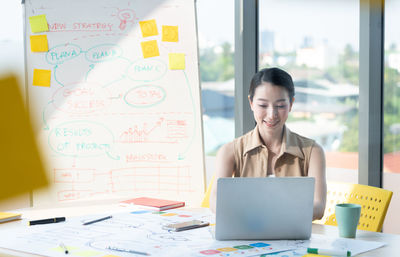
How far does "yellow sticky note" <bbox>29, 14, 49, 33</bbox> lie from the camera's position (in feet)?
9.91

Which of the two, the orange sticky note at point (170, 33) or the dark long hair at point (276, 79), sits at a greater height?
the orange sticky note at point (170, 33)

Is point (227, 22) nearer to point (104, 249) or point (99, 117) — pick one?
point (99, 117)

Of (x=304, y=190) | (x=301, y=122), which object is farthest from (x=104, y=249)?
(x=301, y=122)

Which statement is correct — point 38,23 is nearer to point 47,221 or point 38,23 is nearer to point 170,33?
point 170,33

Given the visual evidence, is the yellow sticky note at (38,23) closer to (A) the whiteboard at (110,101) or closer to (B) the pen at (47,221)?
(A) the whiteboard at (110,101)

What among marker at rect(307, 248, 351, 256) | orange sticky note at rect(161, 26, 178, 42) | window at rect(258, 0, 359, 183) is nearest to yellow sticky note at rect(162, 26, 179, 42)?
orange sticky note at rect(161, 26, 178, 42)

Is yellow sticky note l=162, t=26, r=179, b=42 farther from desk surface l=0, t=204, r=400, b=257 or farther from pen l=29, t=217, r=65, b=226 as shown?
pen l=29, t=217, r=65, b=226

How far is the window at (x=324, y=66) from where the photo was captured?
2795 mm

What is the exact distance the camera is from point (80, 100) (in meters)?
3.04

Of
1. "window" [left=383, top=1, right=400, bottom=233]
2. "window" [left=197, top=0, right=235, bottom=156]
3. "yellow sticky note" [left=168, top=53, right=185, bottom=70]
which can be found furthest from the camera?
"window" [left=197, top=0, right=235, bottom=156]

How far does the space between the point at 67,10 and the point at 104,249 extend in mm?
2031

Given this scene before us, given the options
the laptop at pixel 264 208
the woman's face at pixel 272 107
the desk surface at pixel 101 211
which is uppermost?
the woman's face at pixel 272 107

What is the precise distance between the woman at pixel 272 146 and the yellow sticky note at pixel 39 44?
150 centimetres

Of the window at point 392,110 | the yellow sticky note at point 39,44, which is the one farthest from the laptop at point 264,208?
the yellow sticky note at point 39,44
